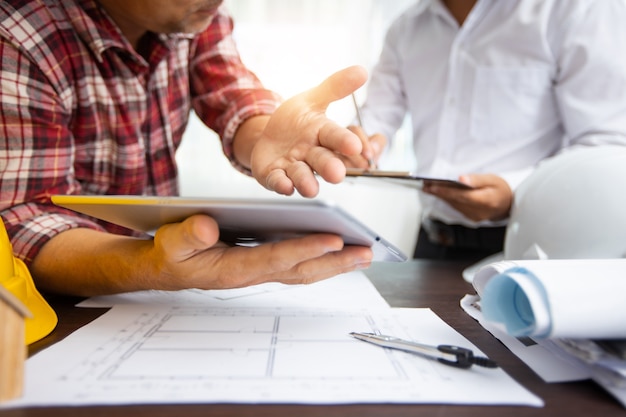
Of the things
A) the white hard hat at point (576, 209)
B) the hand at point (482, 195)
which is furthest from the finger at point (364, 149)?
the white hard hat at point (576, 209)

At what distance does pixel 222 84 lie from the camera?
2.78 ft

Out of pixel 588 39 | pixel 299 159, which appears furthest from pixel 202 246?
pixel 588 39

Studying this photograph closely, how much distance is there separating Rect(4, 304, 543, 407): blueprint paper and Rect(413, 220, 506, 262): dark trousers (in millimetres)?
724

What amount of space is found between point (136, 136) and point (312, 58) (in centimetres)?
155

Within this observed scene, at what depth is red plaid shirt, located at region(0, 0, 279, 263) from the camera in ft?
1.83

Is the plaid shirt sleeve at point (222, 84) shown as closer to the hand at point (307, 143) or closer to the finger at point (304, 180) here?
the hand at point (307, 143)

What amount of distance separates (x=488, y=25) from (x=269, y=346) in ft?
3.28

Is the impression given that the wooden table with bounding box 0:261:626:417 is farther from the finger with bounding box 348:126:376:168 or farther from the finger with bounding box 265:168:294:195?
the finger with bounding box 348:126:376:168

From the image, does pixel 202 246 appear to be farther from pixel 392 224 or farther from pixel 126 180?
pixel 392 224

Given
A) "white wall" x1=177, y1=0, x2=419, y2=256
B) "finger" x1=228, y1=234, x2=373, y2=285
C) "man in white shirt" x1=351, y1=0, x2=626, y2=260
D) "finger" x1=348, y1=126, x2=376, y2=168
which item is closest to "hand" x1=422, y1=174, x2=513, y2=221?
"man in white shirt" x1=351, y1=0, x2=626, y2=260

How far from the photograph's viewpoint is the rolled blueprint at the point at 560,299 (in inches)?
12.8

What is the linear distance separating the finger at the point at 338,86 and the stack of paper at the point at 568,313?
0.27 meters

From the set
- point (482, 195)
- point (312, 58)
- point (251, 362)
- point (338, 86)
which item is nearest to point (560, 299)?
point (251, 362)

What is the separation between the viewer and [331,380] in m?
0.32
